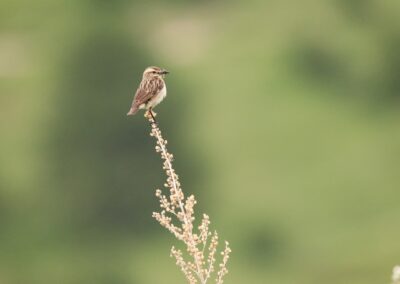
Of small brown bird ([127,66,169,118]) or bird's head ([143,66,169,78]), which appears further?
bird's head ([143,66,169,78])

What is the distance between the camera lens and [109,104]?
6644 cm

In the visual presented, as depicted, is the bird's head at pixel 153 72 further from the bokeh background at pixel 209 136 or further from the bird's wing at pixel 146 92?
the bokeh background at pixel 209 136

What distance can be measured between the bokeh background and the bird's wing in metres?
34.0

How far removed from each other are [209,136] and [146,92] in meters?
50.7

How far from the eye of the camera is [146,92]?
1211 cm

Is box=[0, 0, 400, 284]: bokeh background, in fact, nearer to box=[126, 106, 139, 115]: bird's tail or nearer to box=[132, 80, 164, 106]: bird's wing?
box=[132, 80, 164, 106]: bird's wing

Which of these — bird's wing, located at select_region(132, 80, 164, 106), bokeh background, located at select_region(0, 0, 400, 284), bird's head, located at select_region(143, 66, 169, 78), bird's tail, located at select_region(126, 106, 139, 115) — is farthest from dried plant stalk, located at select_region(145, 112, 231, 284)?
bokeh background, located at select_region(0, 0, 400, 284)

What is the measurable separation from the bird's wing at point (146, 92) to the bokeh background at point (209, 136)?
112ft

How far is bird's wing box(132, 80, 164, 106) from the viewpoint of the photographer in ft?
39.6

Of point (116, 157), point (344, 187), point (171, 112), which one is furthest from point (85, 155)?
point (344, 187)

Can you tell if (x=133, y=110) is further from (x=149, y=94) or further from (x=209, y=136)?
(x=209, y=136)

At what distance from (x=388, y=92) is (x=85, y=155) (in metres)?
20.3

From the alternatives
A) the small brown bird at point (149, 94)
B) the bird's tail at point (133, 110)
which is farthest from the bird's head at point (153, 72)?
the bird's tail at point (133, 110)

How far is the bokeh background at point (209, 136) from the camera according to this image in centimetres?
5406
